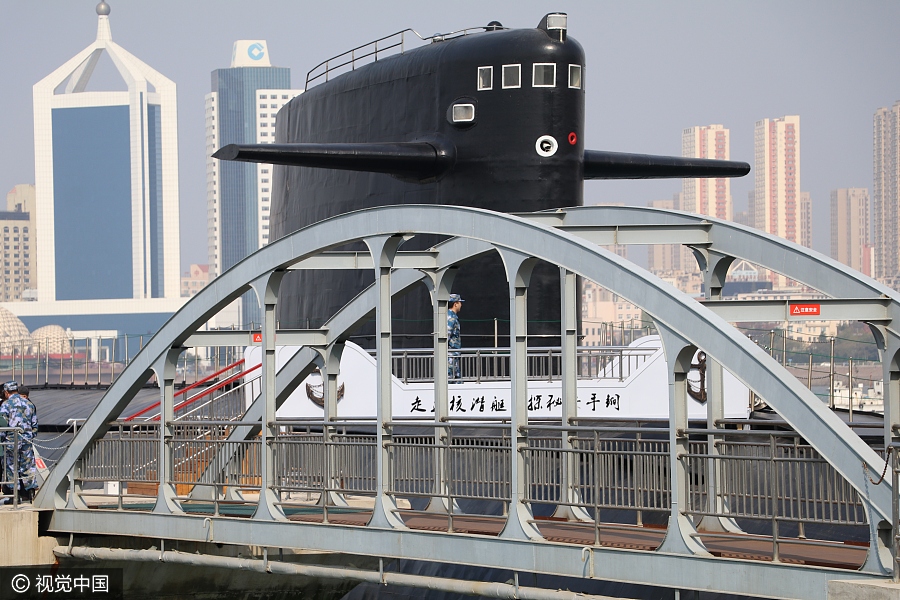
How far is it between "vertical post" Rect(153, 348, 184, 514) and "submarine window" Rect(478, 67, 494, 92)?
26.2 feet

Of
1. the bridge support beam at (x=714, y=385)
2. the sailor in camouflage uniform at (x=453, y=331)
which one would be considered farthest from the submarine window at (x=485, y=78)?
the bridge support beam at (x=714, y=385)

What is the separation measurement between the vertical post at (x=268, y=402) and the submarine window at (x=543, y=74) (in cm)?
811

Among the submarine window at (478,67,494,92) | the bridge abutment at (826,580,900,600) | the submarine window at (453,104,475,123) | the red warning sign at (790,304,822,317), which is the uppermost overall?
the submarine window at (478,67,494,92)

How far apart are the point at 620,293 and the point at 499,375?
15.0 meters

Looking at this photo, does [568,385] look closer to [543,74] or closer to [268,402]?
[268,402]

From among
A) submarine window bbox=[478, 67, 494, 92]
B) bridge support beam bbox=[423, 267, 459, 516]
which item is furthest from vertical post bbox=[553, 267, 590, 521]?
submarine window bbox=[478, 67, 494, 92]

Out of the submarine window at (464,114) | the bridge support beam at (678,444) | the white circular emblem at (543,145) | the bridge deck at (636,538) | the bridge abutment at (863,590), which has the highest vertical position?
the submarine window at (464,114)

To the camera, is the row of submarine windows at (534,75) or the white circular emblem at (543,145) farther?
the white circular emblem at (543,145)

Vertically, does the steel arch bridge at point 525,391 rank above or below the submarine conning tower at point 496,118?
below

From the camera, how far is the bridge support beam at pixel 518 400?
467 inches

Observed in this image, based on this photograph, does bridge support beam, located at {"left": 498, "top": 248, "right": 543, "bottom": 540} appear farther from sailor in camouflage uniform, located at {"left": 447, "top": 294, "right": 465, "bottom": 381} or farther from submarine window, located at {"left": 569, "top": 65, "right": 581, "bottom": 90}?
submarine window, located at {"left": 569, "top": 65, "right": 581, "bottom": 90}

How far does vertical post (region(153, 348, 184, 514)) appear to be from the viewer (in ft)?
50.6

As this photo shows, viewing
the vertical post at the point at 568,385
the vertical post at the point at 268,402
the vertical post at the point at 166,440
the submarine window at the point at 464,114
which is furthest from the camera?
the submarine window at the point at 464,114

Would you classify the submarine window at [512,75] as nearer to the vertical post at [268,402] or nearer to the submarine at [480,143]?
the submarine at [480,143]
